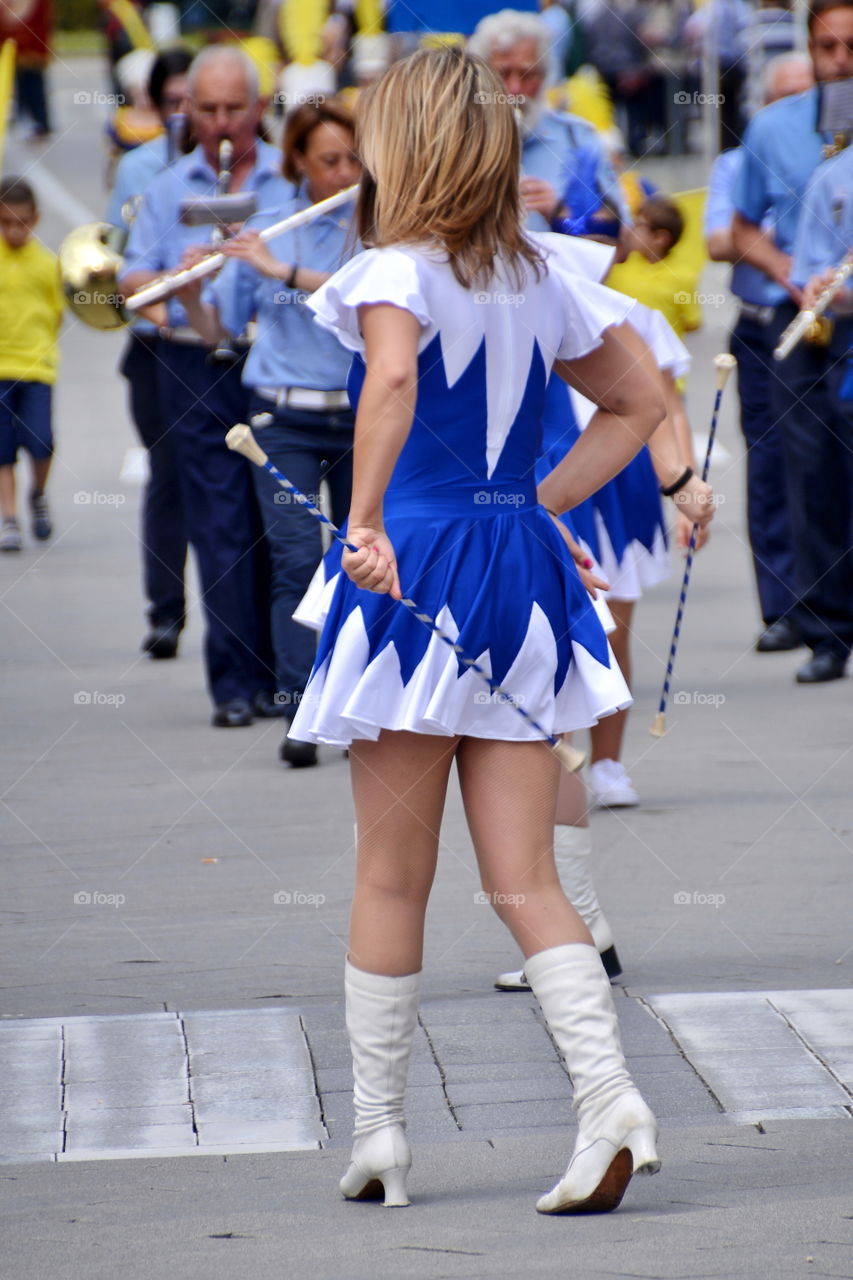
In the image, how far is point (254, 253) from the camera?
6879 millimetres

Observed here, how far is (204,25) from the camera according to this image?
27.5m

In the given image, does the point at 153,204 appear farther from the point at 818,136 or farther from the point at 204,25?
the point at 204,25

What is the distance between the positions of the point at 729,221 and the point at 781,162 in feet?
2.13

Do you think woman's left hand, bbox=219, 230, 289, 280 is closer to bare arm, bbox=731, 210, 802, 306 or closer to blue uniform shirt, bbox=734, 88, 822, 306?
bare arm, bbox=731, 210, 802, 306

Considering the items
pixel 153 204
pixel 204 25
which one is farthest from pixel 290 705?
pixel 204 25

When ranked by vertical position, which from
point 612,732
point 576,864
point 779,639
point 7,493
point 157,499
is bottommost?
point 7,493

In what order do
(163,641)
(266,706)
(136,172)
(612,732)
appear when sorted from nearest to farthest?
(612,732)
(266,706)
(136,172)
(163,641)

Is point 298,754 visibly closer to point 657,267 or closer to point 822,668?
point 822,668

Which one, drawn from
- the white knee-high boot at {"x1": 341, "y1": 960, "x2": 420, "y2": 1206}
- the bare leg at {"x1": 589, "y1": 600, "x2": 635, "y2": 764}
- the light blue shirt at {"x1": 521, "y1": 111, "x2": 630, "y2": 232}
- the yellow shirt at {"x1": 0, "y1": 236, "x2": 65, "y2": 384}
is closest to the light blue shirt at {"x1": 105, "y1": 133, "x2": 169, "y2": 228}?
the light blue shirt at {"x1": 521, "y1": 111, "x2": 630, "y2": 232}

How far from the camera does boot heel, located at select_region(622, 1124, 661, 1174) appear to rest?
3.16 m

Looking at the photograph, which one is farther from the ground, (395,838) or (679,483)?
(395,838)

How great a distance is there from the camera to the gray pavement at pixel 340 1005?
10.4ft

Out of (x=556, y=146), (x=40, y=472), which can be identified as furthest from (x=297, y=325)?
(x=40, y=472)

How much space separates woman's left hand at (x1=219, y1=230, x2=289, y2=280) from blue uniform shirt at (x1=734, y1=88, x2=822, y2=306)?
2233mm
